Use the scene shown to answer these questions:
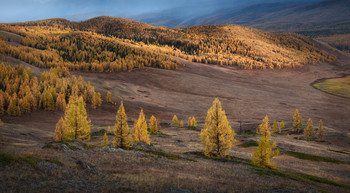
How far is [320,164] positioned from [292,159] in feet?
17.4

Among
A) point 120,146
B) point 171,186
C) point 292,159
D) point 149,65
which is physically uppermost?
point 149,65

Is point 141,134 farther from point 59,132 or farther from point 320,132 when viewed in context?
point 320,132

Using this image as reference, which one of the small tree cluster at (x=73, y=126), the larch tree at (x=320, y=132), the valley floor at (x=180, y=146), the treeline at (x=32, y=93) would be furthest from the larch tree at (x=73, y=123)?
the larch tree at (x=320, y=132)

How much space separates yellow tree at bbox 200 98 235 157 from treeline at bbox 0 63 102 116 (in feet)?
236

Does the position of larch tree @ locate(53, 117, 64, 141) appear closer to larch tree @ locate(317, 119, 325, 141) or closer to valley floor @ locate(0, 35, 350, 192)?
valley floor @ locate(0, 35, 350, 192)

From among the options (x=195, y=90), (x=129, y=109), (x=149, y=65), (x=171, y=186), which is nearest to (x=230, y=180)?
(x=171, y=186)

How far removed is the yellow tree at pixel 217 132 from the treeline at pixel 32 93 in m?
71.8

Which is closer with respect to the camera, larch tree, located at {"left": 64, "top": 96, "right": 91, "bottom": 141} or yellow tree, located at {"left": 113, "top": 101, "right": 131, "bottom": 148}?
yellow tree, located at {"left": 113, "top": 101, "right": 131, "bottom": 148}

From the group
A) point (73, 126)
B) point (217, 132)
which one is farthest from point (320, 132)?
point (73, 126)

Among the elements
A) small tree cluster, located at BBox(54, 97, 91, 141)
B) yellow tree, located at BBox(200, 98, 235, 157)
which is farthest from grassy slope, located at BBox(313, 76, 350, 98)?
small tree cluster, located at BBox(54, 97, 91, 141)

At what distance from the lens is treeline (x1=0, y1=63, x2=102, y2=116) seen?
8131 centimetres

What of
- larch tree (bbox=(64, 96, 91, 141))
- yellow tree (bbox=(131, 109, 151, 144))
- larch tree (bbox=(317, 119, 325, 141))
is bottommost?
larch tree (bbox=(317, 119, 325, 141))

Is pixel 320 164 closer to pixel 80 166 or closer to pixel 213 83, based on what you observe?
pixel 80 166

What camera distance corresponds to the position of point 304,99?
148 meters
